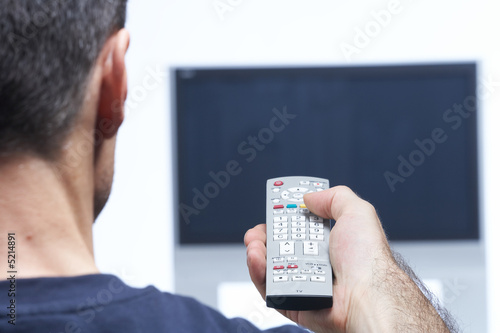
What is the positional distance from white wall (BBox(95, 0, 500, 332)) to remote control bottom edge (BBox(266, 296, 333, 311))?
77 cm

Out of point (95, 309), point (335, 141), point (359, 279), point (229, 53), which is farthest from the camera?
point (229, 53)

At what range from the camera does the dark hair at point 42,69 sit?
0.55 meters

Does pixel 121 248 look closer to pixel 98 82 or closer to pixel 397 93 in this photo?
pixel 397 93

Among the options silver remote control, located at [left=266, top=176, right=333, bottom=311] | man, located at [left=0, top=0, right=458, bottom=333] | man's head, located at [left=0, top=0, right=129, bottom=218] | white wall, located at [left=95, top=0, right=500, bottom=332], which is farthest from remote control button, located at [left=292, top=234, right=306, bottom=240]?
white wall, located at [left=95, top=0, right=500, bottom=332]

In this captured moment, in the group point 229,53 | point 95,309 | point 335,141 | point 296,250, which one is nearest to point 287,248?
point 296,250

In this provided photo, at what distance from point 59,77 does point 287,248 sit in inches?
15.9

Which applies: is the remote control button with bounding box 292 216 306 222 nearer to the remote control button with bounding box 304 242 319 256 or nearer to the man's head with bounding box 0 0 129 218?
the remote control button with bounding box 304 242 319 256

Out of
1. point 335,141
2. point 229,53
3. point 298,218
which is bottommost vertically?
point 298,218

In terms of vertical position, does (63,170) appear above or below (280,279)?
above

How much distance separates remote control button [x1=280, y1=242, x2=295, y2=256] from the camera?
0.84 m

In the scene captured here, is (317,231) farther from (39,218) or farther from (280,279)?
(39,218)

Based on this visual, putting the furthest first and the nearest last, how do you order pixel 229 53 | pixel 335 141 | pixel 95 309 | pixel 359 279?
1. pixel 229 53
2. pixel 335 141
3. pixel 359 279
4. pixel 95 309

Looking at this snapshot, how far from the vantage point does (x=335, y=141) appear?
4.77ft

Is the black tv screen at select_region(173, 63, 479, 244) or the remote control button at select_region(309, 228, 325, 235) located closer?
the remote control button at select_region(309, 228, 325, 235)
